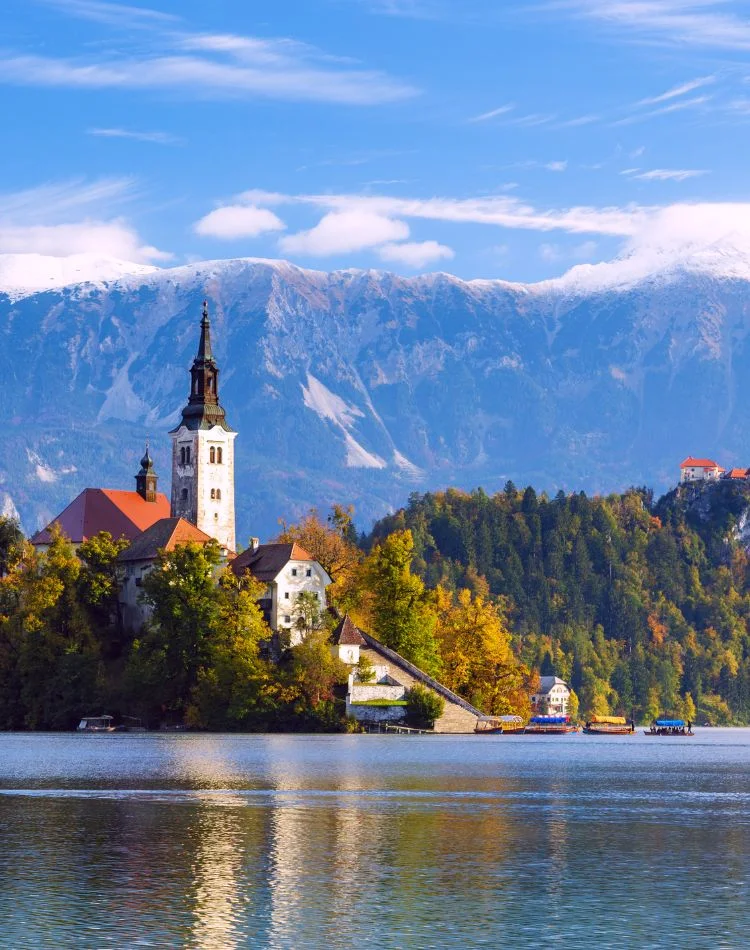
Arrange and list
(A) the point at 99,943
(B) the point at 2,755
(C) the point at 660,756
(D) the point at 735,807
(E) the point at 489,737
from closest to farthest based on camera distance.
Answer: (A) the point at 99,943, (D) the point at 735,807, (B) the point at 2,755, (C) the point at 660,756, (E) the point at 489,737

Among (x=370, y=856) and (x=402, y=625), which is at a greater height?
(x=402, y=625)

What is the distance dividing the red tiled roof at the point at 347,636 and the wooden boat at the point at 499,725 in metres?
14.7

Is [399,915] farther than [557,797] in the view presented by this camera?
No

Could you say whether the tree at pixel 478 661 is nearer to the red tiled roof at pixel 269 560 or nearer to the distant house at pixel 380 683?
the distant house at pixel 380 683

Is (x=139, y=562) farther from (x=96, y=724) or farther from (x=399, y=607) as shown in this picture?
(x=399, y=607)

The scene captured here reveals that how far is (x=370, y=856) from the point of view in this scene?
54812mm

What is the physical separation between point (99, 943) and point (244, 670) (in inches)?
4356

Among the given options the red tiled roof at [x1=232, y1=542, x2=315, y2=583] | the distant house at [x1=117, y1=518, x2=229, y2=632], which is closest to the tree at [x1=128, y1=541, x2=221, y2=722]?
the red tiled roof at [x1=232, y1=542, x2=315, y2=583]

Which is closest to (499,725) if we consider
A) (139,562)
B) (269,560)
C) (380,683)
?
(380,683)

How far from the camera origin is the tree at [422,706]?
158m

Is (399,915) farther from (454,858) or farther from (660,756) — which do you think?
(660,756)

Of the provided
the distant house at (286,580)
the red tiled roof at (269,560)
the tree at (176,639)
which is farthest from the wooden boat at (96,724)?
the red tiled roof at (269,560)

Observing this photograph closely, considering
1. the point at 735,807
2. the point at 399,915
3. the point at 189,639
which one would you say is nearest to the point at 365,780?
the point at 735,807

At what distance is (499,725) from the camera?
17200cm
